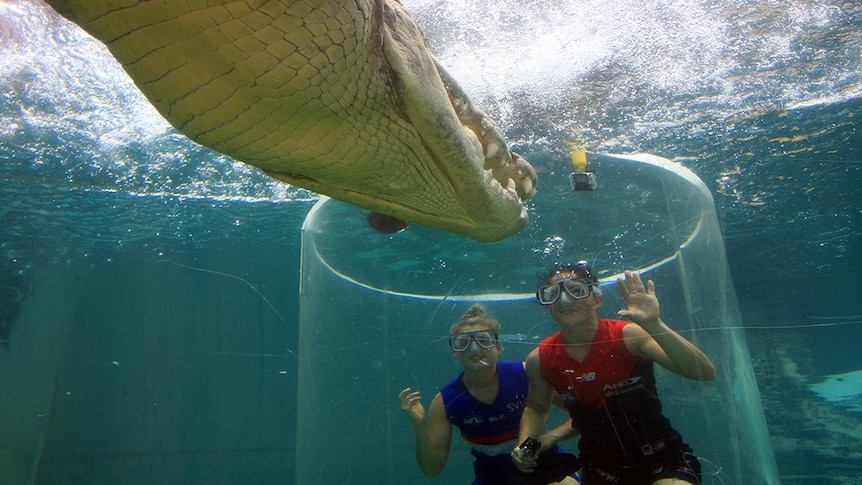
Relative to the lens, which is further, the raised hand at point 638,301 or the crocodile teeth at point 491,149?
the raised hand at point 638,301

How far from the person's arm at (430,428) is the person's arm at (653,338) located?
173cm

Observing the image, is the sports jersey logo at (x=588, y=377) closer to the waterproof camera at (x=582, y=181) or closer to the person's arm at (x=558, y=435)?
the person's arm at (x=558, y=435)

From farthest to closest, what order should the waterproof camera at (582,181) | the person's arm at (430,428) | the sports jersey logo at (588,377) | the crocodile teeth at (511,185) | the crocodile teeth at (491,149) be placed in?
1. the waterproof camera at (582,181)
2. the person's arm at (430,428)
3. the sports jersey logo at (588,377)
4. the crocodile teeth at (511,185)
5. the crocodile teeth at (491,149)

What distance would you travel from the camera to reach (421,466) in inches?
171

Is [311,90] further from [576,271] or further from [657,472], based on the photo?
[657,472]

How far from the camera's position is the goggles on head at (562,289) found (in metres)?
3.18

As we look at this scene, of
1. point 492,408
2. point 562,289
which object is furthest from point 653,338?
point 492,408

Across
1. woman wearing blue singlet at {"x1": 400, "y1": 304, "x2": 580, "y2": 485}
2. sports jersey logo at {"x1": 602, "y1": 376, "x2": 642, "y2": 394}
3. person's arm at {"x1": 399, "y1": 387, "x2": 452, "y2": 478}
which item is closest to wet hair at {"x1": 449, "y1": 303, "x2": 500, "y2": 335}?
woman wearing blue singlet at {"x1": 400, "y1": 304, "x2": 580, "y2": 485}

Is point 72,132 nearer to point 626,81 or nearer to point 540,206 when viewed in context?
point 540,206

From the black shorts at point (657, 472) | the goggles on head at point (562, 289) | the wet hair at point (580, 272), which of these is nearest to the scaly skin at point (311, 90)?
the goggles on head at point (562, 289)

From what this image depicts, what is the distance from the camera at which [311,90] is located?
1315 mm

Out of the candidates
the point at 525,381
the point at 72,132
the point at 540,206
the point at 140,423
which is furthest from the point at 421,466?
the point at 140,423

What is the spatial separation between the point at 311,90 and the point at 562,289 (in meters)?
2.32

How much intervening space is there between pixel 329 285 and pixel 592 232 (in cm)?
280
